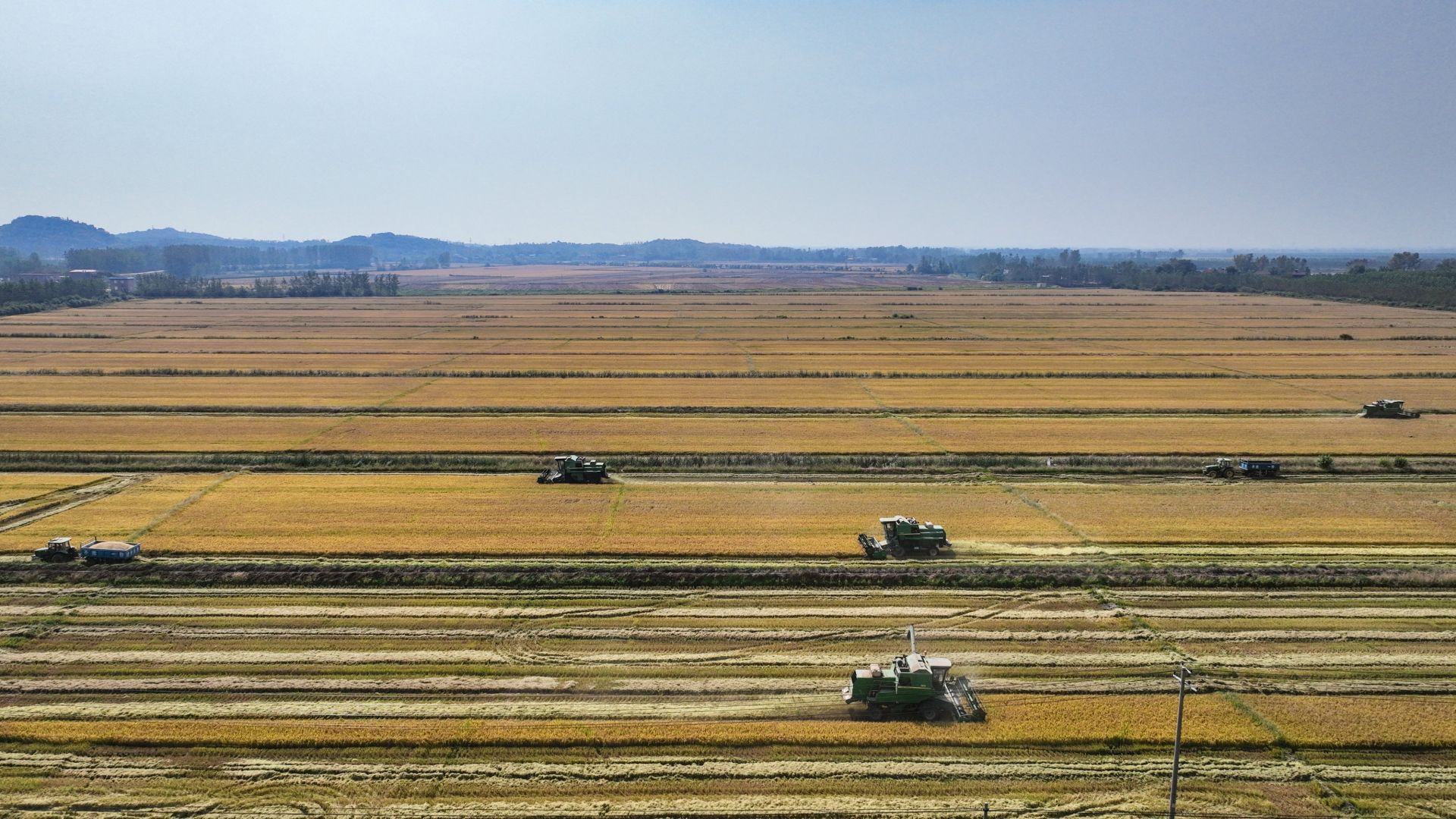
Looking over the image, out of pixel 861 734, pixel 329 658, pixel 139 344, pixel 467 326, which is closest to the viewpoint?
pixel 861 734

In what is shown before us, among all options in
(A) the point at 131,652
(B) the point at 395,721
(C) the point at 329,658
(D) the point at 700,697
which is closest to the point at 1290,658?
(D) the point at 700,697

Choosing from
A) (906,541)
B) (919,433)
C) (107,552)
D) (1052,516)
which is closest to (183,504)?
(107,552)

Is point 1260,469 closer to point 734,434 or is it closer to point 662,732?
point 734,434

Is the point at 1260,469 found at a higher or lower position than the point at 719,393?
lower

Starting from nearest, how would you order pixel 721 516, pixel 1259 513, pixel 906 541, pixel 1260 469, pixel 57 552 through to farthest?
pixel 57 552 → pixel 906 541 → pixel 721 516 → pixel 1259 513 → pixel 1260 469

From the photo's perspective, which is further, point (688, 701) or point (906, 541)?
point (906, 541)

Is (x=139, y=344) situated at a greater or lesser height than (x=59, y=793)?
greater

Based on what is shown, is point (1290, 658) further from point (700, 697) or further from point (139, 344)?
point (139, 344)
